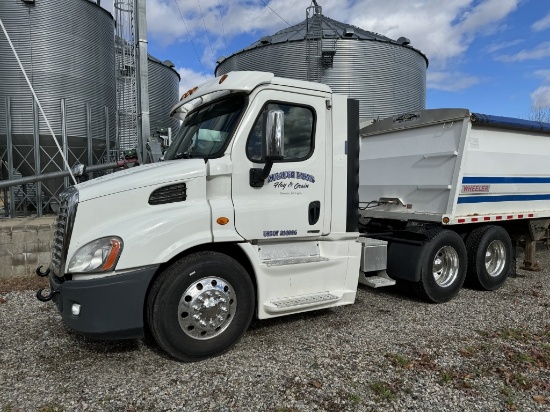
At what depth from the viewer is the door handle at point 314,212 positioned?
14.6ft

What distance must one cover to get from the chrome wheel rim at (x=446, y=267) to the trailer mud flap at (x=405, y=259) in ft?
1.65

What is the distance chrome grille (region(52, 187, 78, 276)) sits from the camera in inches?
142

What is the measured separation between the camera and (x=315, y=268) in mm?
4480

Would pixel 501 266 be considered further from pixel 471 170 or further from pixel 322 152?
pixel 322 152

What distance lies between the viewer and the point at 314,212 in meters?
4.48

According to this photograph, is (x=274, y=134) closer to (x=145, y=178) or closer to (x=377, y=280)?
Result: (x=145, y=178)

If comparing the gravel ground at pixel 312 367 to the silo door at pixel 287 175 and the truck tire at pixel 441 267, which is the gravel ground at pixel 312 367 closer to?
the truck tire at pixel 441 267

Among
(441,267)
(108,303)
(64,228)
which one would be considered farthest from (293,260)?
(441,267)

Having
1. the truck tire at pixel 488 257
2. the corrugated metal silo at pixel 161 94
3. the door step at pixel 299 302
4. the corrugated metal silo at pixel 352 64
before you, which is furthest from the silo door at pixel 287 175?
the corrugated metal silo at pixel 352 64

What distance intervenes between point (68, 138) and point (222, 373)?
7.47 meters

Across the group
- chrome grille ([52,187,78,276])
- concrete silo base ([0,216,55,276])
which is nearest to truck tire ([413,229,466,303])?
chrome grille ([52,187,78,276])

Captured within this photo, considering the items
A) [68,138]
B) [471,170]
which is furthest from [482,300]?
[68,138]

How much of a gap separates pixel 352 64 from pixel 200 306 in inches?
508

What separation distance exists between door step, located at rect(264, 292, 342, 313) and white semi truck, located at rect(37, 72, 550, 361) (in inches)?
0.5
